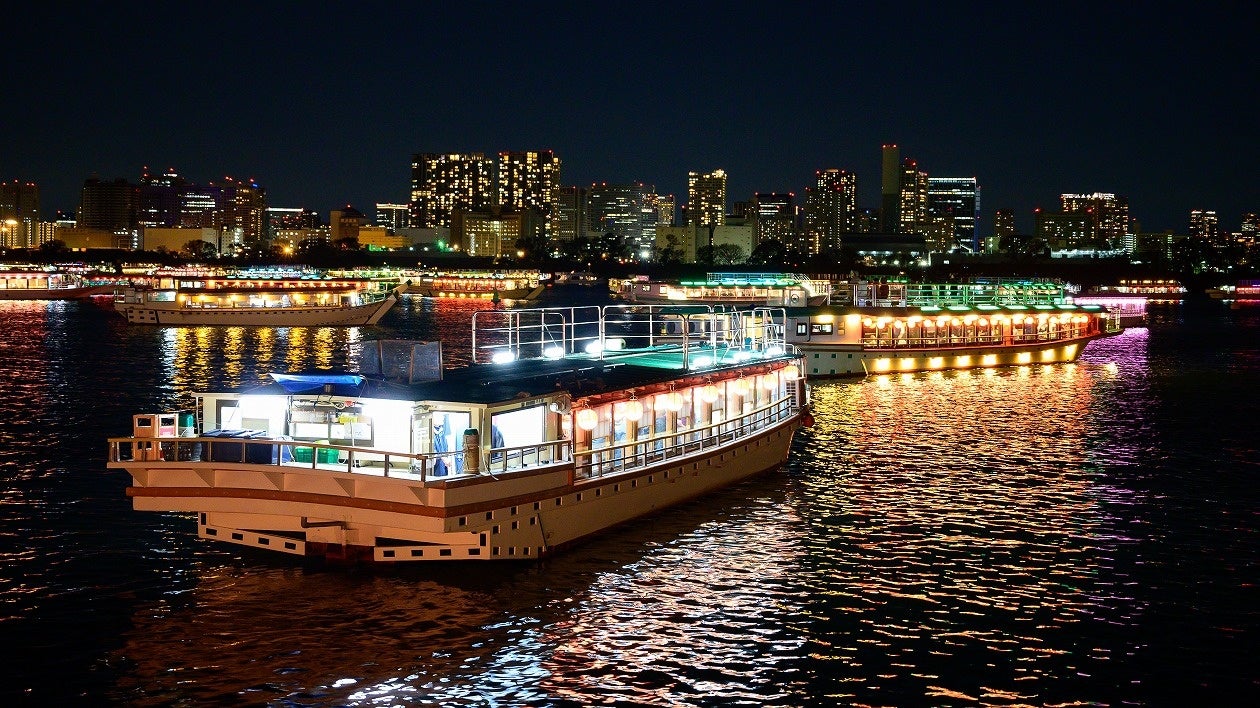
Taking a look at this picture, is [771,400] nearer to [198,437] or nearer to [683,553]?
[683,553]

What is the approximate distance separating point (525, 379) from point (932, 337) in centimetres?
5886

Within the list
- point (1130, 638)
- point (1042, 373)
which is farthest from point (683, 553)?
point (1042, 373)

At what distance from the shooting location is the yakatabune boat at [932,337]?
7962cm

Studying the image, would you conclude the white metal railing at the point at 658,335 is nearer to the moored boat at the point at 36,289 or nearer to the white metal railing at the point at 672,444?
the white metal railing at the point at 672,444

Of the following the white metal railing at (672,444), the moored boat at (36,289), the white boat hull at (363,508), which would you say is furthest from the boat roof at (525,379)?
the moored boat at (36,289)

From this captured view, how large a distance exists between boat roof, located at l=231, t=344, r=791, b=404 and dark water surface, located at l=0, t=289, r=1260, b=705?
157 inches

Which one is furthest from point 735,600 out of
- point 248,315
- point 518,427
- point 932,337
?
point 248,315

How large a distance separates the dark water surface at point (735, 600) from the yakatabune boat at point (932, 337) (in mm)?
32014

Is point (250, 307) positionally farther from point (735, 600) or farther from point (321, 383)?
point (735, 600)

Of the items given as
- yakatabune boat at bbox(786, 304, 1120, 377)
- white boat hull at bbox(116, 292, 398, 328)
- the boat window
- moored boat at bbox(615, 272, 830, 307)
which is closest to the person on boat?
the boat window

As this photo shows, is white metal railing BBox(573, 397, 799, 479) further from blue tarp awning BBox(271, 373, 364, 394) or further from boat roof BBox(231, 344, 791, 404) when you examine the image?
blue tarp awning BBox(271, 373, 364, 394)

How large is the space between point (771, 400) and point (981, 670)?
2128 cm

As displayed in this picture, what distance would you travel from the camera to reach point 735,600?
88.9ft

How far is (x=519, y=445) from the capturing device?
28.9 metres
